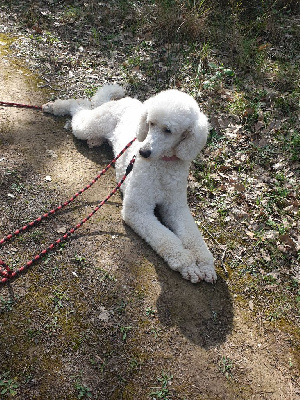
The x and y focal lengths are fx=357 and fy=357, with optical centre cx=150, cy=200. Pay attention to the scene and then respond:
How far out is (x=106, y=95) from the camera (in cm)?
444

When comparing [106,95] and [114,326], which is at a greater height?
[106,95]

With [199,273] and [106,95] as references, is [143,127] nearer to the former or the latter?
[199,273]

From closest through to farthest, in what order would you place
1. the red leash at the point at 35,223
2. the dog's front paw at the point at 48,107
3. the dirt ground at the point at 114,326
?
the dirt ground at the point at 114,326 → the red leash at the point at 35,223 → the dog's front paw at the point at 48,107

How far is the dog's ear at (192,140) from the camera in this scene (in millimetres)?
2801

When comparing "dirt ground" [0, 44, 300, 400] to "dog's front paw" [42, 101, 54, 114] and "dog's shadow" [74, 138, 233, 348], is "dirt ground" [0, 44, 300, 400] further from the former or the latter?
"dog's front paw" [42, 101, 54, 114]

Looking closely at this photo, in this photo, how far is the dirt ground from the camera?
222 cm

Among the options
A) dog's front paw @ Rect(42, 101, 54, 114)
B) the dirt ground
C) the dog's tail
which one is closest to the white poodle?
the dirt ground

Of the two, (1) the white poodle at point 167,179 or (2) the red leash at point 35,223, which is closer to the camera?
(2) the red leash at point 35,223

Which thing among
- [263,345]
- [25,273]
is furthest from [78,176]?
[263,345]

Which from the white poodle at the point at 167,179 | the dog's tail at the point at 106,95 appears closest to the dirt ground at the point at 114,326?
the white poodle at the point at 167,179

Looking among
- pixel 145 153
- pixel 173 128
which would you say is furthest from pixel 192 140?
pixel 145 153

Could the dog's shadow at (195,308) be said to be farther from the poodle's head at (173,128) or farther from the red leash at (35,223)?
the poodle's head at (173,128)

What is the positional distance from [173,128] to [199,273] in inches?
45.7

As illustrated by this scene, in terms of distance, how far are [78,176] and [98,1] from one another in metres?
4.51
